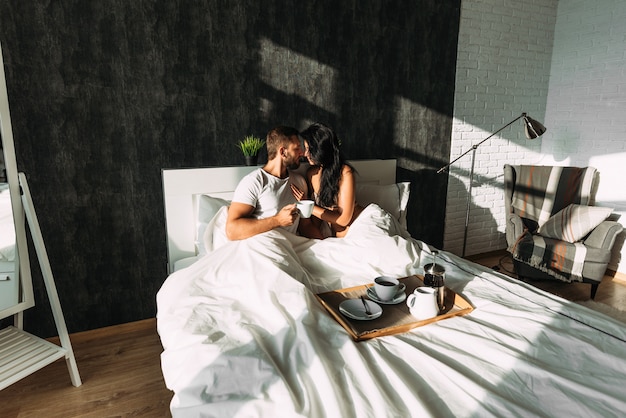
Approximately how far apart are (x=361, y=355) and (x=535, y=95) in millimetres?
A: 3753

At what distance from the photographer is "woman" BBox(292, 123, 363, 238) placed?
242 cm

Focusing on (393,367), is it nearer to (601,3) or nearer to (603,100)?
(603,100)

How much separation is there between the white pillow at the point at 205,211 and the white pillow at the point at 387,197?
945 millimetres

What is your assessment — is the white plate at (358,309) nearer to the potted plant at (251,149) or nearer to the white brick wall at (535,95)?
the potted plant at (251,149)

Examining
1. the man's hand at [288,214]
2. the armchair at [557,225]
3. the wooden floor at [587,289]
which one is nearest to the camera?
the man's hand at [288,214]

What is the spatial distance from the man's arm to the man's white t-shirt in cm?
5

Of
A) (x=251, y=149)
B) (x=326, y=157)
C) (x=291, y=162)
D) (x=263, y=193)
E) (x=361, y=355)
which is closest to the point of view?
(x=361, y=355)

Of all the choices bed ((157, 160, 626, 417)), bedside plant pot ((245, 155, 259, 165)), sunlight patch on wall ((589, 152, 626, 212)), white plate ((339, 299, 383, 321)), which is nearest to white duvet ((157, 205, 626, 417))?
bed ((157, 160, 626, 417))

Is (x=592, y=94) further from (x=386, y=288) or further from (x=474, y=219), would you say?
(x=386, y=288)

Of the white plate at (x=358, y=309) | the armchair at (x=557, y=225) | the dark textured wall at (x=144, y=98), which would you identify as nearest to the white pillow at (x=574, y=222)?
the armchair at (x=557, y=225)

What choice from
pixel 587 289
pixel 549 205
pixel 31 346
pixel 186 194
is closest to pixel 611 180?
pixel 549 205

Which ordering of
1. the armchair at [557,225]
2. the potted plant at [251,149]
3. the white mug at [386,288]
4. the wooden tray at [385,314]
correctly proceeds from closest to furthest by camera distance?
the wooden tray at [385,314], the white mug at [386,288], the potted plant at [251,149], the armchair at [557,225]

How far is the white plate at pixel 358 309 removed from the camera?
4.73 ft

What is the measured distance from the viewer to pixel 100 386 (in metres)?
2.06
